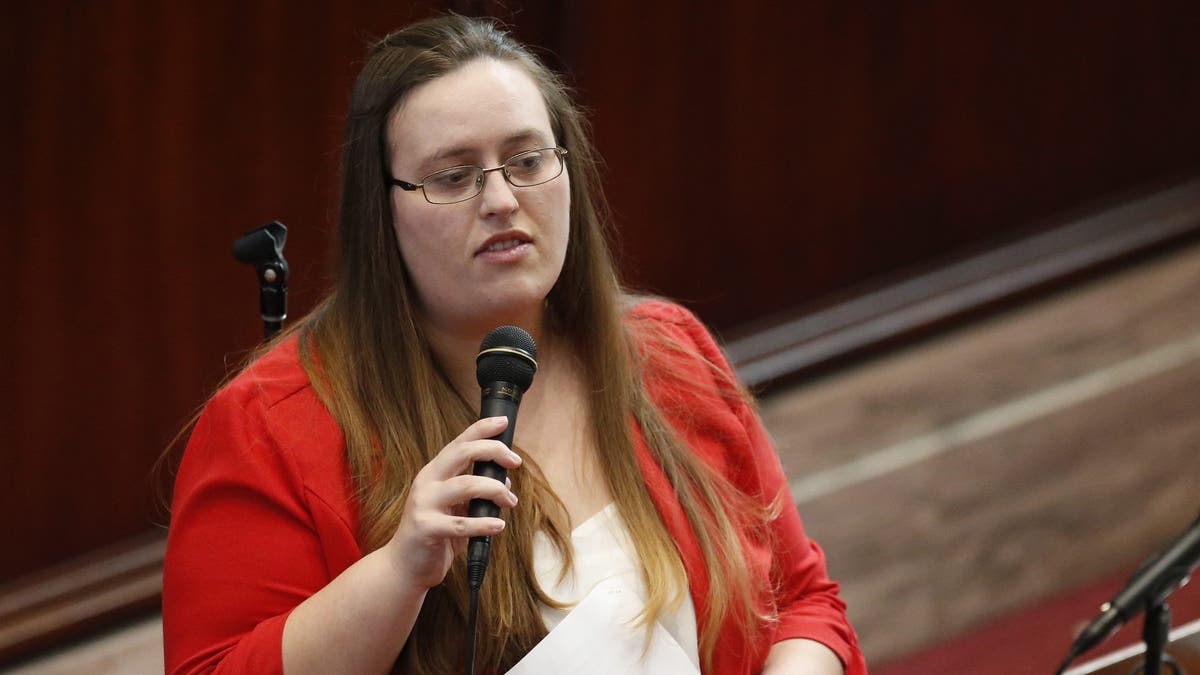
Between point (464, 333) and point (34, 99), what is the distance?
1.20m

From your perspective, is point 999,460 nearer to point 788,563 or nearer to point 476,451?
point 788,563

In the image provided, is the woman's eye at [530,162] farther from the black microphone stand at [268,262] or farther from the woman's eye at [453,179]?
→ the black microphone stand at [268,262]

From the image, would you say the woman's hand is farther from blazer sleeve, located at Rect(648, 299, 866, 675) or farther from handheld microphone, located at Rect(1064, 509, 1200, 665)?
handheld microphone, located at Rect(1064, 509, 1200, 665)

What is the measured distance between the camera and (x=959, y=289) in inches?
137

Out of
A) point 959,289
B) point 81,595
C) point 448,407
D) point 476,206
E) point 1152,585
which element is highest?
point 476,206

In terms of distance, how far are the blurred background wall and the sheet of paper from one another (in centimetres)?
102

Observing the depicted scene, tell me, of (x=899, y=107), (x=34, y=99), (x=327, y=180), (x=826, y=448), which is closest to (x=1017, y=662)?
(x=826, y=448)

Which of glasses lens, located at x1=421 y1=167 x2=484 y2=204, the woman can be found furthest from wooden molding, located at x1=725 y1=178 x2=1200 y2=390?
glasses lens, located at x1=421 y1=167 x2=484 y2=204

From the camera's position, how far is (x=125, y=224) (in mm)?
2586

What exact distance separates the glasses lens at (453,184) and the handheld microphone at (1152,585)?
2.47 feet

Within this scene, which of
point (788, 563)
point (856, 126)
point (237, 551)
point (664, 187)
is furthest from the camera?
point (856, 126)

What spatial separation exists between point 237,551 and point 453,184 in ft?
1.36

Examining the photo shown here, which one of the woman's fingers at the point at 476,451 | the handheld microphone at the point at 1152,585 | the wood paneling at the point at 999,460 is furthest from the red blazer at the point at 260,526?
the wood paneling at the point at 999,460

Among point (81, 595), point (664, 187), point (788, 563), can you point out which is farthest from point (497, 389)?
point (664, 187)
